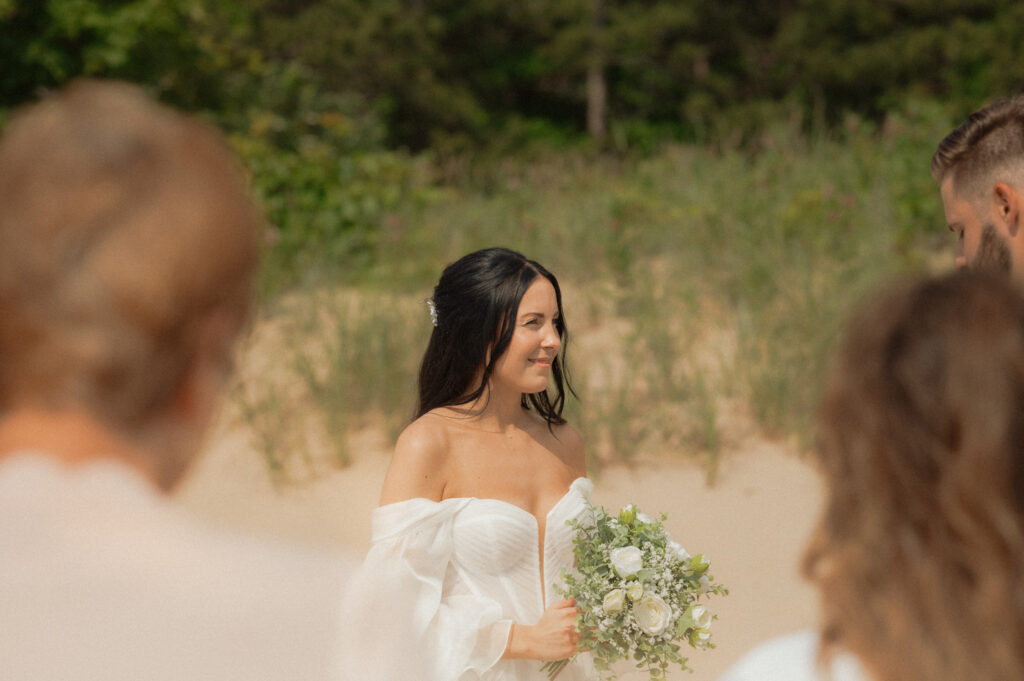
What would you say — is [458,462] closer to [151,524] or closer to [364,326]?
[151,524]

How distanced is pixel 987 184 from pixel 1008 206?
4.0 inches

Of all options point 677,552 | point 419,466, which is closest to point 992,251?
point 677,552

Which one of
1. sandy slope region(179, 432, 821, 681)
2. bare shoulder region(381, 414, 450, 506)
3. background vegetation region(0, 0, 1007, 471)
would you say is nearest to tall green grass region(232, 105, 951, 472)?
background vegetation region(0, 0, 1007, 471)

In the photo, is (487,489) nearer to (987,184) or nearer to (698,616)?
(698,616)

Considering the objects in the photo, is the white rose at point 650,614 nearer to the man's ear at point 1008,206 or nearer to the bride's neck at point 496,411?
the bride's neck at point 496,411

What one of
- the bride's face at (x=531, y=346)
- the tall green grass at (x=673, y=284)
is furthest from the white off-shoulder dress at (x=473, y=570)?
the tall green grass at (x=673, y=284)

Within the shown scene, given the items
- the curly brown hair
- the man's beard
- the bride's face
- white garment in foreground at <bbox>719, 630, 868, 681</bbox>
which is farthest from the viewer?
the bride's face

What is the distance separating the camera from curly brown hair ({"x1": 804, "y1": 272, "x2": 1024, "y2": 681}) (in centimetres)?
113

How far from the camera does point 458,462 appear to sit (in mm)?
3178

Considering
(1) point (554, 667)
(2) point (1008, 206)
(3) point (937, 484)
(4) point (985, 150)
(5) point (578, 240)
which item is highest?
(5) point (578, 240)

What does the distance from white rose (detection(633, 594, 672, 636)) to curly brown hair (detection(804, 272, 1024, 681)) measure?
1.73 metres

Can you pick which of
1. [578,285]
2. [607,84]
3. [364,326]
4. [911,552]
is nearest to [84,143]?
[911,552]

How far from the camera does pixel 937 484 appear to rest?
116 cm

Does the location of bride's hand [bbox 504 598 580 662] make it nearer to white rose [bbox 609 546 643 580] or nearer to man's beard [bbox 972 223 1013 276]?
white rose [bbox 609 546 643 580]
